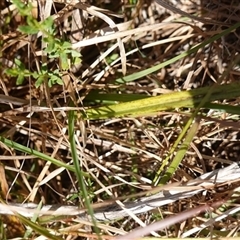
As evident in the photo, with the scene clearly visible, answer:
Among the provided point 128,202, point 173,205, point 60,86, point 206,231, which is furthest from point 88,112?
point 206,231

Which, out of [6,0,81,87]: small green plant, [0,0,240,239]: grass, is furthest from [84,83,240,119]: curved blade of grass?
[6,0,81,87]: small green plant

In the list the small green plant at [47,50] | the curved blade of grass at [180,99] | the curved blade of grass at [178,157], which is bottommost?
the curved blade of grass at [178,157]

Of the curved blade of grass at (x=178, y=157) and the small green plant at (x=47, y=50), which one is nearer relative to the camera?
the small green plant at (x=47, y=50)

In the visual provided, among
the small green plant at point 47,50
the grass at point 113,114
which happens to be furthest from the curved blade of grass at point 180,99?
the small green plant at point 47,50

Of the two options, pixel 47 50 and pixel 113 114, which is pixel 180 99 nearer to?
pixel 113 114

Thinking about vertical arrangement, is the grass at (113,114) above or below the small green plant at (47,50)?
below

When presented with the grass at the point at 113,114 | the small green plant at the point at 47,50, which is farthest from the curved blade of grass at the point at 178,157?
the small green plant at the point at 47,50

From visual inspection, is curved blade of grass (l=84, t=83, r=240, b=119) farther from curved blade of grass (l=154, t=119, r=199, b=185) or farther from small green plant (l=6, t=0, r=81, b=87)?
small green plant (l=6, t=0, r=81, b=87)

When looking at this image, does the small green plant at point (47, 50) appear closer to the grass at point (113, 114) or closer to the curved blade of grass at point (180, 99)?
the grass at point (113, 114)

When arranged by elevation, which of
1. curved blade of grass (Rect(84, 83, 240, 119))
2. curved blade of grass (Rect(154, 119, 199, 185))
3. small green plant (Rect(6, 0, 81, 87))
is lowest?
curved blade of grass (Rect(154, 119, 199, 185))

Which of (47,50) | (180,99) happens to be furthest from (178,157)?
(47,50)
